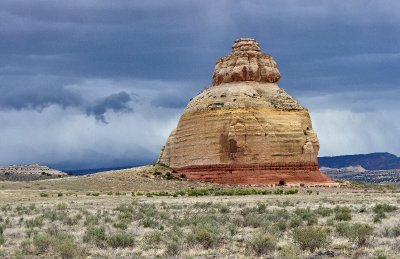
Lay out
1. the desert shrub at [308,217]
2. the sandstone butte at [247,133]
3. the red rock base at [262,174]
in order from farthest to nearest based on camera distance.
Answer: the sandstone butte at [247,133] < the red rock base at [262,174] < the desert shrub at [308,217]

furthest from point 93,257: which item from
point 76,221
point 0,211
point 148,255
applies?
point 0,211

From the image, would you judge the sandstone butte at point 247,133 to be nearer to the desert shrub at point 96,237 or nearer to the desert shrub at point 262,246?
the desert shrub at point 96,237

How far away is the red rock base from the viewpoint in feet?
258

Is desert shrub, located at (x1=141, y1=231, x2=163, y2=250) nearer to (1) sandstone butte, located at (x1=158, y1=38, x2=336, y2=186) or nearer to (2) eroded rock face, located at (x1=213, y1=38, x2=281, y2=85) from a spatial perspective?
(1) sandstone butte, located at (x1=158, y1=38, x2=336, y2=186)

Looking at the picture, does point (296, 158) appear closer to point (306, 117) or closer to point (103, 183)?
point (306, 117)

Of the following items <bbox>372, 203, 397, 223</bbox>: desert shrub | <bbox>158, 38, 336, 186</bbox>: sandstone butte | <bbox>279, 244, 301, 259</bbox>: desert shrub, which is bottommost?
<bbox>279, 244, 301, 259</bbox>: desert shrub

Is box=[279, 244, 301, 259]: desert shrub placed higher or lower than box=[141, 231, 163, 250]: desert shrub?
lower

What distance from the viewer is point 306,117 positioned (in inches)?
3440

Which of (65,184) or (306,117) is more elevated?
(306,117)

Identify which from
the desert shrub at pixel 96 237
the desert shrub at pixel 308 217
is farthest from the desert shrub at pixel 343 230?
the desert shrub at pixel 96 237

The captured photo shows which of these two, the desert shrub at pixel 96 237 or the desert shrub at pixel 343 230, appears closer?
the desert shrub at pixel 96 237

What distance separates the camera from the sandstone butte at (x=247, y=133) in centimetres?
8012

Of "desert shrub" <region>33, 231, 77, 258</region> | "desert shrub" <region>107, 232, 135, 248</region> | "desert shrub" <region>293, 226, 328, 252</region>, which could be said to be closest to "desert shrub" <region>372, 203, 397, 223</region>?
"desert shrub" <region>293, 226, 328, 252</region>

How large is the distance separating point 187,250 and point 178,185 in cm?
5738
